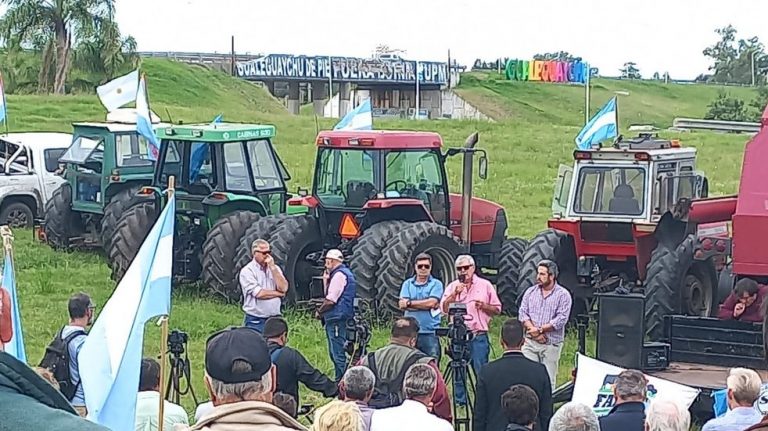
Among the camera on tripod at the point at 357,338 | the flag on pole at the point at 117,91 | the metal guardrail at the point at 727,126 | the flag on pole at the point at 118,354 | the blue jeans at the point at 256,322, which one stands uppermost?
the flag on pole at the point at 117,91

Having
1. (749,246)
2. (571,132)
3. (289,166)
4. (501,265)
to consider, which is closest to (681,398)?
(749,246)

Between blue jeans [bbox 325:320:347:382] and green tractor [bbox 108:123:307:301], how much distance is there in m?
3.36

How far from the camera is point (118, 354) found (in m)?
4.92

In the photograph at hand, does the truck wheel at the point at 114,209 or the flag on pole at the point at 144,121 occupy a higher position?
the flag on pole at the point at 144,121

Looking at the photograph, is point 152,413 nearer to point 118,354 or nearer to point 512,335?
point 118,354

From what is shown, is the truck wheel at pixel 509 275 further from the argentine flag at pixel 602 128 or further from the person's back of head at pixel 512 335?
the person's back of head at pixel 512 335

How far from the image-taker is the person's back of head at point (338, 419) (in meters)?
3.97

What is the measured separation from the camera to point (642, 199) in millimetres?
11461

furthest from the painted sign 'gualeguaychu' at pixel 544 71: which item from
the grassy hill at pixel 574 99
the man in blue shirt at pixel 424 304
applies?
the man in blue shirt at pixel 424 304

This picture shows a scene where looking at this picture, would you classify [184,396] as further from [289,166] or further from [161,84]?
[161,84]

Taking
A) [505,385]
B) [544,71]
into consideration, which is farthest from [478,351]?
[544,71]

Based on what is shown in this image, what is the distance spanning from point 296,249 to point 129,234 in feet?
8.25

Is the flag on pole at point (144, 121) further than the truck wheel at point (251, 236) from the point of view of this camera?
Yes

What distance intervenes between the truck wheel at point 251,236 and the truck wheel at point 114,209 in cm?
237
